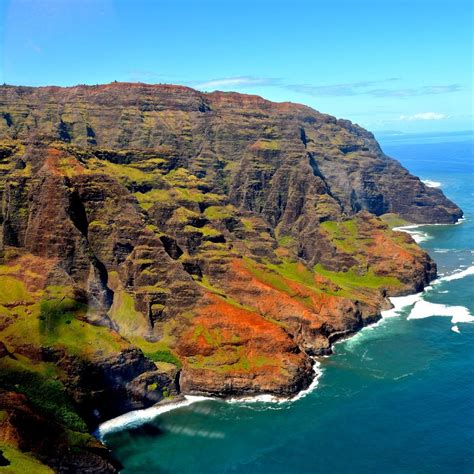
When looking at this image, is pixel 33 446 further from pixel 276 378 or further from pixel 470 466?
pixel 470 466

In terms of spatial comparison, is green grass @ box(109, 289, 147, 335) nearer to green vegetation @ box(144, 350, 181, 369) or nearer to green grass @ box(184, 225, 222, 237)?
green vegetation @ box(144, 350, 181, 369)

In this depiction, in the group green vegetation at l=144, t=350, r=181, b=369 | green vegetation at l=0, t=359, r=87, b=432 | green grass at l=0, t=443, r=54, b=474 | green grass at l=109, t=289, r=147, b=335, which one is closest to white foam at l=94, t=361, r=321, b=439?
green vegetation at l=0, t=359, r=87, b=432

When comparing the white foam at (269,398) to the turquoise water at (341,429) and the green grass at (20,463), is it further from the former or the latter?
the green grass at (20,463)

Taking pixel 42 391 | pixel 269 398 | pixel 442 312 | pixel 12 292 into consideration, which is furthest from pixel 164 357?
pixel 442 312

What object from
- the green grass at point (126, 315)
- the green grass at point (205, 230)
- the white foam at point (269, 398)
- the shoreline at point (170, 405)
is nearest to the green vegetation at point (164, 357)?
the green grass at point (126, 315)

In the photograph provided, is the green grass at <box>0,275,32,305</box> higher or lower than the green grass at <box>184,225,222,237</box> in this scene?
lower

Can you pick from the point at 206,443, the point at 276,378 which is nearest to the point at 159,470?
the point at 206,443

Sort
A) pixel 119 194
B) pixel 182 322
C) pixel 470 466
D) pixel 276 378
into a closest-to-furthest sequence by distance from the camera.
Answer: pixel 470 466 → pixel 276 378 → pixel 182 322 → pixel 119 194
